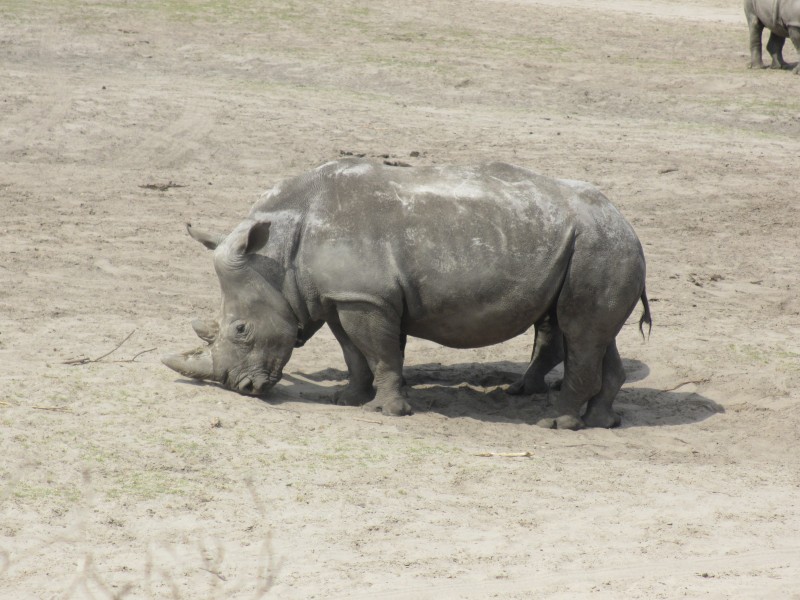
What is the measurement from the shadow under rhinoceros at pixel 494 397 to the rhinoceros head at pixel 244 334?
0.30 m

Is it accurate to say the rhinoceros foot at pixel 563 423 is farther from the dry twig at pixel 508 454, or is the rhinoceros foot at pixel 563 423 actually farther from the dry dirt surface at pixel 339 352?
the dry twig at pixel 508 454

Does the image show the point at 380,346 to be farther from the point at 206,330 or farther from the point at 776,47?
the point at 776,47

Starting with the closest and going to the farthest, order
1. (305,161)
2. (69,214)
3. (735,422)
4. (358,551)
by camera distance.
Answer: (358,551) → (735,422) → (69,214) → (305,161)

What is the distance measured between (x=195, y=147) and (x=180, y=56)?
4.45 metres

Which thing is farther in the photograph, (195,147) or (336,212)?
(195,147)

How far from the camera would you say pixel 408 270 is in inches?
321

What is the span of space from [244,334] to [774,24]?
48.7 feet

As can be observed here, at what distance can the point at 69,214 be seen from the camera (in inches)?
487

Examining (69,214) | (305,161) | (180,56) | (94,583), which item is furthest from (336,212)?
(180,56)

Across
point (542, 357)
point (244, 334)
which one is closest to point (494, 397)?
point (542, 357)

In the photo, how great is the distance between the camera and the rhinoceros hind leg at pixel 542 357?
9.20 meters

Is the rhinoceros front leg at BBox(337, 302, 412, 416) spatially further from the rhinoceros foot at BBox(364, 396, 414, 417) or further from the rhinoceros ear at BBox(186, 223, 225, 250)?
the rhinoceros ear at BBox(186, 223, 225, 250)

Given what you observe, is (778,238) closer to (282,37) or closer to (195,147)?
(195,147)

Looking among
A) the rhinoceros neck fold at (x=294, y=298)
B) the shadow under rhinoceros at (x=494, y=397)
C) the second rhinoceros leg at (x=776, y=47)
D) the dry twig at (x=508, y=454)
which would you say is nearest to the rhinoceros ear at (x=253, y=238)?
the rhinoceros neck fold at (x=294, y=298)
